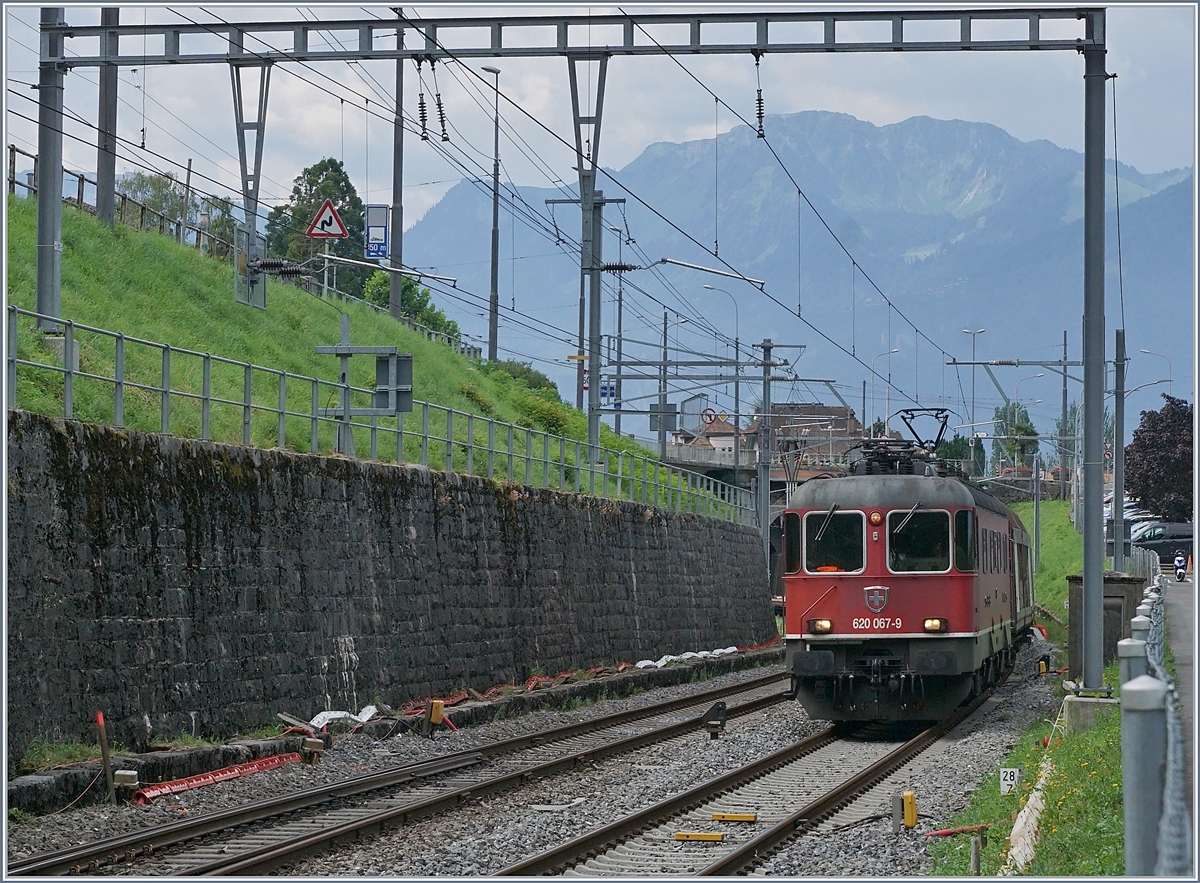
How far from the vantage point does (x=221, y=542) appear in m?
16.2

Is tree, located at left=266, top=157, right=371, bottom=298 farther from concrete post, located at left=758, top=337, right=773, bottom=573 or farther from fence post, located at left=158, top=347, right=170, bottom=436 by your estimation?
fence post, located at left=158, top=347, right=170, bottom=436

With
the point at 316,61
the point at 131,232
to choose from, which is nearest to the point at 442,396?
the point at 131,232

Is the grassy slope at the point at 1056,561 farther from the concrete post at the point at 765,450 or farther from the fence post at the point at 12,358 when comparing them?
the fence post at the point at 12,358

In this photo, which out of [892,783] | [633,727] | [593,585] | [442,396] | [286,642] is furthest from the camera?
[442,396]

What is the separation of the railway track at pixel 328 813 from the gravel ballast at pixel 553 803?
0.18 m

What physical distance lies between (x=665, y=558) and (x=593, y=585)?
6127 mm

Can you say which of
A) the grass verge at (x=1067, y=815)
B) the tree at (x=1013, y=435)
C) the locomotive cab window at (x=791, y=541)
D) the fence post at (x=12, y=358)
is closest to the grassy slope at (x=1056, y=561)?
the tree at (x=1013, y=435)

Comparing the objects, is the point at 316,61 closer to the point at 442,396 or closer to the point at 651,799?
the point at 651,799

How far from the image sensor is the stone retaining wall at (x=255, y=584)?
13078 millimetres

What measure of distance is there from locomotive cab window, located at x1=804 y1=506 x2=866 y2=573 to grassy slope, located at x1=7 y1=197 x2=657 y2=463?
7392 mm

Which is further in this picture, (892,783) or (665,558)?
(665,558)

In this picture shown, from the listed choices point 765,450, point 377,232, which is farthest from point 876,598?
point 765,450

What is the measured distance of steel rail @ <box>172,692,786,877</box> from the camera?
396 inches

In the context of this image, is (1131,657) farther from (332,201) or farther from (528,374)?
(332,201)
